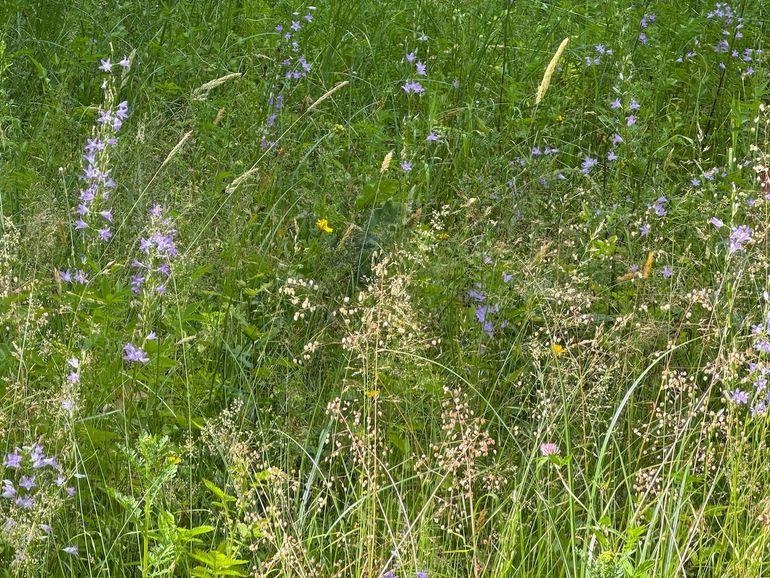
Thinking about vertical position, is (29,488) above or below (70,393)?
below

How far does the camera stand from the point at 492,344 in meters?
2.75

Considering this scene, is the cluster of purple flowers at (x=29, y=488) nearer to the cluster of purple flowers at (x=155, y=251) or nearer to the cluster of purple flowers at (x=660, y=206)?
the cluster of purple flowers at (x=155, y=251)

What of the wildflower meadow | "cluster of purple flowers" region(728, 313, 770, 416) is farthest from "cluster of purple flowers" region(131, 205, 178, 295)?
"cluster of purple flowers" region(728, 313, 770, 416)

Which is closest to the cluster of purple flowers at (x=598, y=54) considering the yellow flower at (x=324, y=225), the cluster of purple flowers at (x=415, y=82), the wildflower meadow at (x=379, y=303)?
the wildflower meadow at (x=379, y=303)

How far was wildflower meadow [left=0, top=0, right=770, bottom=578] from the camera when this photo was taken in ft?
6.63

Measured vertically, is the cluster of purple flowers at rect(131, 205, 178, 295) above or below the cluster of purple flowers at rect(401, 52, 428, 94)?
below

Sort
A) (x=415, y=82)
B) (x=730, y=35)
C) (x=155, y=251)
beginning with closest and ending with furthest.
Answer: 1. (x=155, y=251)
2. (x=415, y=82)
3. (x=730, y=35)

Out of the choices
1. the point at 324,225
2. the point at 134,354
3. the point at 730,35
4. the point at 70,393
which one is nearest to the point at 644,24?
the point at 730,35

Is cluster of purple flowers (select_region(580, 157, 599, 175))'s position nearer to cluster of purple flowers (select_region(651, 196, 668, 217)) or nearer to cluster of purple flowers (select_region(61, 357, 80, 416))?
cluster of purple flowers (select_region(651, 196, 668, 217))

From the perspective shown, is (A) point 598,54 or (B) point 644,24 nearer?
(A) point 598,54

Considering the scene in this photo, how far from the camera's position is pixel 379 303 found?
2051 millimetres

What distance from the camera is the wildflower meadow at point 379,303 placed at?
2.02 m

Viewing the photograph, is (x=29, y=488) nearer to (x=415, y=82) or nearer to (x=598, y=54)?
(x=415, y=82)

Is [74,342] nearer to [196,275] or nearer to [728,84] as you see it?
[196,275]
